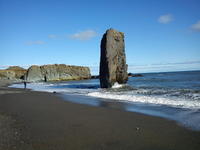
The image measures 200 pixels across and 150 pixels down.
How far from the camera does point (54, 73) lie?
294ft

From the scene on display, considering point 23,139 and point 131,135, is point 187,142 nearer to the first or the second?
point 131,135

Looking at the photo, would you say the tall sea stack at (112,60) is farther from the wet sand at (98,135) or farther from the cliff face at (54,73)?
the cliff face at (54,73)

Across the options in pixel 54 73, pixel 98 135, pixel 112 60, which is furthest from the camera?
pixel 54 73

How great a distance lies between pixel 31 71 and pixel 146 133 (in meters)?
88.5

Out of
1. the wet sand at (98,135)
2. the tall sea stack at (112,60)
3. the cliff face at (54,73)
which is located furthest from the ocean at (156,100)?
the cliff face at (54,73)

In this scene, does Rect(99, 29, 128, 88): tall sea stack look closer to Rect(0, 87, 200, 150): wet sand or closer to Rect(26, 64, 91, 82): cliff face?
Rect(0, 87, 200, 150): wet sand

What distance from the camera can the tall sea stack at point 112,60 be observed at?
30000 mm

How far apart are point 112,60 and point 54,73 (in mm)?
63891

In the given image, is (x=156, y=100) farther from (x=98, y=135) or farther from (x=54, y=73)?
(x=54, y=73)

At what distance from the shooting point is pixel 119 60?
3172 centimetres

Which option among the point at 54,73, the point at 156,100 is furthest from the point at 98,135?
the point at 54,73

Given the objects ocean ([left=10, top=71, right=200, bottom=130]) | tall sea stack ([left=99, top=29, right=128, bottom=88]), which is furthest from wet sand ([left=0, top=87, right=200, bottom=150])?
tall sea stack ([left=99, top=29, right=128, bottom=88])

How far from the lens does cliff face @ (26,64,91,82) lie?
288ft

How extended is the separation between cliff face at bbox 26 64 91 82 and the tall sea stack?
57.0 m
